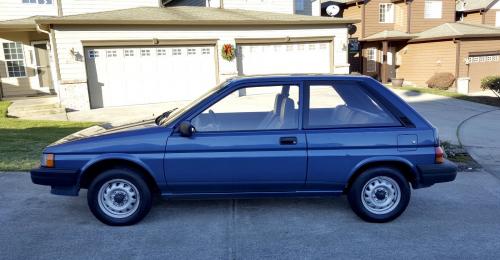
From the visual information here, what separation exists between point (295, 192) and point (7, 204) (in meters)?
3.55

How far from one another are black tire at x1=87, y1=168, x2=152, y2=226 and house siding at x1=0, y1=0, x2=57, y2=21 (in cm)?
1514

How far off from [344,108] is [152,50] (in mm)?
12042

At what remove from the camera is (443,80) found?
2142 cm

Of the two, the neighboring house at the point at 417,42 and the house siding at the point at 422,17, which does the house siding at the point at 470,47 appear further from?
the house siding at the point at 422,17

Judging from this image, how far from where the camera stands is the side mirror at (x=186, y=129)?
4051mm

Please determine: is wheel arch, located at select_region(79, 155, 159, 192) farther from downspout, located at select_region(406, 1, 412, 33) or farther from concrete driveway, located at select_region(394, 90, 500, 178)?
downspout, located at select_region(406, 1, 412, 33)

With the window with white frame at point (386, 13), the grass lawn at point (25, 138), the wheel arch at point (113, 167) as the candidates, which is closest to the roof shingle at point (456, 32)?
the window with white frame at point (386, 13)

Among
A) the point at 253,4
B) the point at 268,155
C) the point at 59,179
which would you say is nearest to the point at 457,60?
the point at 253,4

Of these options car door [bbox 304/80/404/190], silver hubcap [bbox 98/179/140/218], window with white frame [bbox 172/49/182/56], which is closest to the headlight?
silver hubcap [bbox 98/179/140/218]

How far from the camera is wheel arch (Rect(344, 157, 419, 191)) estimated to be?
423 centimetres

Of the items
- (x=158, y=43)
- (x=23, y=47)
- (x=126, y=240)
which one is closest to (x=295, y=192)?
(x=126, y=240)

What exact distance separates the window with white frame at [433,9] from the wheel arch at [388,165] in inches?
948

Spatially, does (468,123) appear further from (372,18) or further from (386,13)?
(386,13)

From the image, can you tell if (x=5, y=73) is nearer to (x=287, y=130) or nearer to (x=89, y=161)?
(x=89, y=161)
